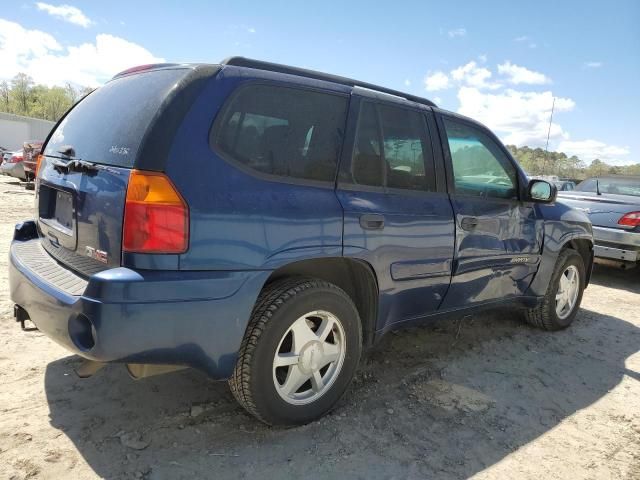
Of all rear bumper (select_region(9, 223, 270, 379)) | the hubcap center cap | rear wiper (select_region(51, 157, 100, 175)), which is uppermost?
rear wiper (select_region(51, 157, 100, 175))

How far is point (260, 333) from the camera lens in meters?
2.39

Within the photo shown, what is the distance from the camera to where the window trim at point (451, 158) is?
3.39 meters

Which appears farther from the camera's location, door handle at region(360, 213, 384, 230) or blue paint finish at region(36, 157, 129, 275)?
door handle at region(360, 213, 384, 230)

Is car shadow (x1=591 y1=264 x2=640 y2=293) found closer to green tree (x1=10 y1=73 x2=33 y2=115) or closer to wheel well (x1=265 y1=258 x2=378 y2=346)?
wheel well (x1=265 y1=258 x2=378 y2=346)

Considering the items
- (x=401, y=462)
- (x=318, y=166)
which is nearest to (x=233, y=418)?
(x=401, y=462)

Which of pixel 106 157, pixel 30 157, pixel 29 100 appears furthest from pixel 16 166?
pixel 29 100

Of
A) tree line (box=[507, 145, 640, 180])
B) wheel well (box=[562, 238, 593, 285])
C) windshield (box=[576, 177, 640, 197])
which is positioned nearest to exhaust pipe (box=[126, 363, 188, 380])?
wheel well (box=[562, 238, 593, 285])

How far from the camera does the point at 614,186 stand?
27.2ft

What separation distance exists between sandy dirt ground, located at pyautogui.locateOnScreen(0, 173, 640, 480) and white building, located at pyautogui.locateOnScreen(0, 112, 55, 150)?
4712 centimetres

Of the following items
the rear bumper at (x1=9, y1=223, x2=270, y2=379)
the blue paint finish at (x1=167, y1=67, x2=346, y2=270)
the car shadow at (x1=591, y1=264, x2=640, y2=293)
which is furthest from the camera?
the car shadow at (x1=591, y1=264, x2=640, y2=293)

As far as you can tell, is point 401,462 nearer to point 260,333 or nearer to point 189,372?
point 260,333

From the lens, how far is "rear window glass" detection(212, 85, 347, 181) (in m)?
2.33

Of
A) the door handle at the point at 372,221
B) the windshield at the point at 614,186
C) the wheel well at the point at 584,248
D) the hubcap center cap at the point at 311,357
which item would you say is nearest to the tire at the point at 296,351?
the hubcap center cap at the point at 311,357

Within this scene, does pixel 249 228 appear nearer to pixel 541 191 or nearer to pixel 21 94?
pixel 541 191
